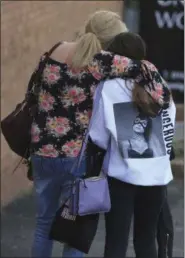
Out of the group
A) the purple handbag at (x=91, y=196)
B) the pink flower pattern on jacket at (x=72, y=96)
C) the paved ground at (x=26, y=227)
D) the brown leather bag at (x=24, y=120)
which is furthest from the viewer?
the paved ground at (x=26, y=227)

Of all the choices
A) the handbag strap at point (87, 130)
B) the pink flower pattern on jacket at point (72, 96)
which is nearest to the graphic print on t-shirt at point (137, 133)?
the handbag strap at point (87, 130)

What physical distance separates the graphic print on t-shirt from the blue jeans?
319 millimetres

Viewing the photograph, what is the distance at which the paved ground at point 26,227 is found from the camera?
5172 mm

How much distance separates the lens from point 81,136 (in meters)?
3.91

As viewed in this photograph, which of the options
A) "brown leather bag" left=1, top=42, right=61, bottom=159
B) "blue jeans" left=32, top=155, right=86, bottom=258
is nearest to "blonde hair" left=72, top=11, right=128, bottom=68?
"brown leather bag" left=1, top=42, right=61, bottom=159

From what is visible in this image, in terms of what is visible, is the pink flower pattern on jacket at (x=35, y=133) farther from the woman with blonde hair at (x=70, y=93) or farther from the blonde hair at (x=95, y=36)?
the blonde hair at (x=95, y=36)

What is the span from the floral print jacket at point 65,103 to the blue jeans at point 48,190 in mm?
58

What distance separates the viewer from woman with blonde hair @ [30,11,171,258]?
3.78m

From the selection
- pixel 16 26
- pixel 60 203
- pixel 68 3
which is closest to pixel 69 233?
pixel 60 203

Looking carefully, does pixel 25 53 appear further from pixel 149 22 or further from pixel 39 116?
pixel 39 116

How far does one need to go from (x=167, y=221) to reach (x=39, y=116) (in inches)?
37.9

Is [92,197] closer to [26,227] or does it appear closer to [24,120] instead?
[24,120]

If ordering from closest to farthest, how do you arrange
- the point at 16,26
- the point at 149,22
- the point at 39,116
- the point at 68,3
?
the point at 39,116
the point at 16,26
the point at 68,3
the point at 149,22

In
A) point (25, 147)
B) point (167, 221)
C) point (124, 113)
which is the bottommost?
point (167, 221)
